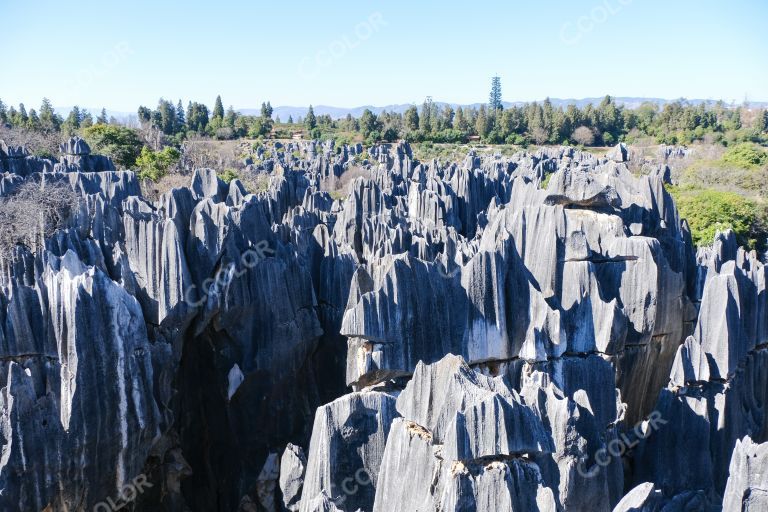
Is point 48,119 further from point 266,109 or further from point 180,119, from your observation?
point 266,109

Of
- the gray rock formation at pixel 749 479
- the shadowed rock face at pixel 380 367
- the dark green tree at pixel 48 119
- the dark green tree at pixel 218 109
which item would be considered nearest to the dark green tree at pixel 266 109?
the dark green tree at pixel 218 109

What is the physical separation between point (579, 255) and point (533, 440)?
6727 mm

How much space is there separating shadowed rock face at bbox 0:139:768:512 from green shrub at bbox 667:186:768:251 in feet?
32.0

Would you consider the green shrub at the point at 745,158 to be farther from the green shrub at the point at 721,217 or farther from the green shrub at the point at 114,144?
the green shrub at the point at 114,144

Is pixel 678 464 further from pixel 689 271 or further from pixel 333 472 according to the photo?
pixel 689 271

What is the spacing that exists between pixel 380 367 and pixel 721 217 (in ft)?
64.5

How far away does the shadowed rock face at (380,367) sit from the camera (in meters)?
6.39

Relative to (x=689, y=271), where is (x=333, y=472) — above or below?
below

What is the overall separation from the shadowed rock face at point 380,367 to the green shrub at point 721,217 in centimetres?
974

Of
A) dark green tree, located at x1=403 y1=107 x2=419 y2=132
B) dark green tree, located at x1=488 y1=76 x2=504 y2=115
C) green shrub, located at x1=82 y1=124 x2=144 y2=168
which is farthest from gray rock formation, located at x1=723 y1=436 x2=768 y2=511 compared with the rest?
dark green tree, located at x1=488 y1=76 x2=504 y2=115

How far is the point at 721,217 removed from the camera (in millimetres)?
23797

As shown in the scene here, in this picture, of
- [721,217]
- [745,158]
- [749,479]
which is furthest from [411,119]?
[749,479]

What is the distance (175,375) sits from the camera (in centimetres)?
1117

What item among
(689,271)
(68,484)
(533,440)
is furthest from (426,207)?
(533,440)
